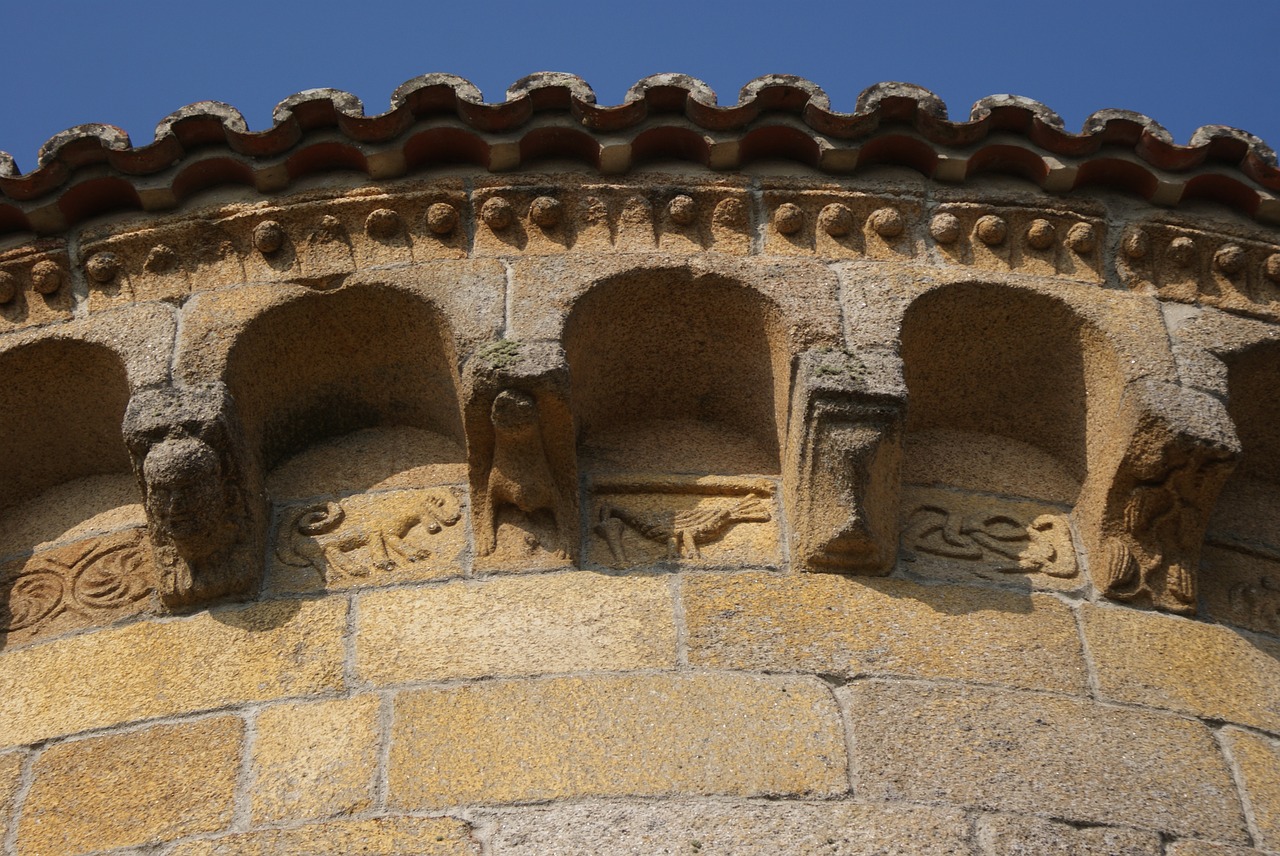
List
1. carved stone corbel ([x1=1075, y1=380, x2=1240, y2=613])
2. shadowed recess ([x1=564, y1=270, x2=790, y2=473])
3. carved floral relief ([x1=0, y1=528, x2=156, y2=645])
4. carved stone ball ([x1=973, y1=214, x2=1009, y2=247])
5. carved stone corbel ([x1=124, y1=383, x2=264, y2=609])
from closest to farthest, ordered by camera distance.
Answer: carved stone corbel ([x1=124, y1=383, x2=264, y2=609]) → carved stone corbel ([x1=1075, y1=380, x2=1240, y2=613]) → carved floral relief ([x1=0, y1=528, x2=156, y2=645]) → shadowed recess ([x1=564, y1=270, x2=790, y2=473]) → carved stone ball ([x1=973, y1=214, x2=1009, y2=247])

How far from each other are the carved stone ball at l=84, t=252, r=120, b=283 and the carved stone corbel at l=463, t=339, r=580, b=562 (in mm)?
1346

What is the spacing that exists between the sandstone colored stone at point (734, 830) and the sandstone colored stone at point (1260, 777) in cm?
77

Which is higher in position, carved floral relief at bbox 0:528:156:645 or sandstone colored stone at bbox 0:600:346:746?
carved floral relief at bbox 0:528:156:645

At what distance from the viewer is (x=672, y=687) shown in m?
4.07

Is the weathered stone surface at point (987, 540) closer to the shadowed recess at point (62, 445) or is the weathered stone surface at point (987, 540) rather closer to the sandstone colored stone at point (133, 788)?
the sandstone colored stone at point (133, 788)

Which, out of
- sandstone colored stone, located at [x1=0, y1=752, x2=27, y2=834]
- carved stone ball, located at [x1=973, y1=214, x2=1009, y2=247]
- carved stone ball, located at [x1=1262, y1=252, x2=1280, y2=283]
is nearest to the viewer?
sandstone colored stone, located at [x1=0, y1=752, x2=27, y2=834]

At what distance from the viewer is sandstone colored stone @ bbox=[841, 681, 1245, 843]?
12.6ft

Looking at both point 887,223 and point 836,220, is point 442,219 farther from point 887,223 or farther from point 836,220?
point 887,223

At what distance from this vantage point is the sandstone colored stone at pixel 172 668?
13.8 feet

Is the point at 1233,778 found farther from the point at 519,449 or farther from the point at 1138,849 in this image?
the point at 519,449

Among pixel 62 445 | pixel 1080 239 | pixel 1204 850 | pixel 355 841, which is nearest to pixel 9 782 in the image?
pixel 355 841

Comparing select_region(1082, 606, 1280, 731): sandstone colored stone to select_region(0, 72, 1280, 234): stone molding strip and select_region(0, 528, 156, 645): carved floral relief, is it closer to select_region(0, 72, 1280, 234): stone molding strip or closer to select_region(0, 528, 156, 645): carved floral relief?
select_region(0, 72, 1280, 234): stone molding strip

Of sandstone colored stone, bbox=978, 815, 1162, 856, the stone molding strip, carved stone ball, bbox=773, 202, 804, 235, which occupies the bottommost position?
sandstone colored stone, bbox=978, 815, 1162, 856

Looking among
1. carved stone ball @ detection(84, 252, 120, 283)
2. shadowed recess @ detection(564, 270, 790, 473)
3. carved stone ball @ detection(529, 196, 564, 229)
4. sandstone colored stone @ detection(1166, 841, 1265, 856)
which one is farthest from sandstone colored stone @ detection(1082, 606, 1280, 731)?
carved stone ball @ detection(84, 252, 120, 283)
